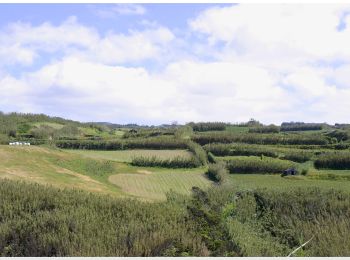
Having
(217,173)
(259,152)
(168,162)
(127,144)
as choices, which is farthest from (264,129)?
(217,173)

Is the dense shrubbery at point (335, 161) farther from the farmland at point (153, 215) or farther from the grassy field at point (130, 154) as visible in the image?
the grassy field at point (130, 154)

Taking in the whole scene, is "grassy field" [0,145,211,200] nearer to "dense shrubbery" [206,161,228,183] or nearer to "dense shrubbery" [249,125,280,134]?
"dense shrubbery" [206,161,228,183]

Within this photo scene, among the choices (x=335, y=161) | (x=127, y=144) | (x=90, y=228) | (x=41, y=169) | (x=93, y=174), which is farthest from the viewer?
(x=127, y=144)

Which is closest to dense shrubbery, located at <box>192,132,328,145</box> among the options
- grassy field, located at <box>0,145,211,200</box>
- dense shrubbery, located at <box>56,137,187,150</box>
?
dense shrubbery, located at <box>56,137,187,150</box>

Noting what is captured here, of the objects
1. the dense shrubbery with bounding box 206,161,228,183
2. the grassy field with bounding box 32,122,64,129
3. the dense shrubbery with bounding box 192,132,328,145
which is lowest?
the dense shrubbery with bounding box 206,161,228,183

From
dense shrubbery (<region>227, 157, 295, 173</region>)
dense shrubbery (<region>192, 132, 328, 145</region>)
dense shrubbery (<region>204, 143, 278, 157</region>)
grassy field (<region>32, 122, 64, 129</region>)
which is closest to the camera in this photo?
dense shrubbery (<region>227, 157, 295, 173</region>)

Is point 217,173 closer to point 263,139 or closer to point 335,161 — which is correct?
point 335,161

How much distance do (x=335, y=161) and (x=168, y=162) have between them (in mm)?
25603

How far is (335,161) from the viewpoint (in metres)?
65.0

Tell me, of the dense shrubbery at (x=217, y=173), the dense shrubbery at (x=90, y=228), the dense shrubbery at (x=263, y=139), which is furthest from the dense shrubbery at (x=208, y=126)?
the dense shrubbery at (x=90, y=228)

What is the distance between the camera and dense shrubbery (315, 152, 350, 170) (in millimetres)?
64500

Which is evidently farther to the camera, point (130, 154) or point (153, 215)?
point (130, 154)

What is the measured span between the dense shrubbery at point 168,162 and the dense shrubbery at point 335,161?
19453mm

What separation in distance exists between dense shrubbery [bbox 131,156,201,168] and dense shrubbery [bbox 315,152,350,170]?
19453 mm
